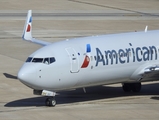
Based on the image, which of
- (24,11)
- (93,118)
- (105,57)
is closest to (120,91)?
(105,57)

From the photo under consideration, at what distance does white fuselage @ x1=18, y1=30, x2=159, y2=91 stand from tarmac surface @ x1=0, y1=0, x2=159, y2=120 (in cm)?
140

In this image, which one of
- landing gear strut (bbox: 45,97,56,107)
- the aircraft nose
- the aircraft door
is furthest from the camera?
landing gear strut (bbox: 45,97,56,107)

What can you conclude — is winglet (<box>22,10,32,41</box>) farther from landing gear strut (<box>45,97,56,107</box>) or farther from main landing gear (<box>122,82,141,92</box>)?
landing gear strut (<box>45,97,56,107</box>)

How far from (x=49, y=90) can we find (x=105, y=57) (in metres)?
3.74

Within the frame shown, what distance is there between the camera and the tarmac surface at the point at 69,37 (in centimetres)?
3475

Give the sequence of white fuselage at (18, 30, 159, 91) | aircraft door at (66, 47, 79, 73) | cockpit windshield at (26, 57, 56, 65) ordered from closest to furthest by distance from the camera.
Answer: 1. white fuselage at (18, 30, 159, 91)
2. cockpit windshield at (26, 57, 56, 65)
3. aircraft door at (66, 47, 79, 73)

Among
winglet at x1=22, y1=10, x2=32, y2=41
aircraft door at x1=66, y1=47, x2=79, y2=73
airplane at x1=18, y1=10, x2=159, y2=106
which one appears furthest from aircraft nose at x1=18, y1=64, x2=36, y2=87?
winglet at x1=22, y1=10, x2=32, y2=41

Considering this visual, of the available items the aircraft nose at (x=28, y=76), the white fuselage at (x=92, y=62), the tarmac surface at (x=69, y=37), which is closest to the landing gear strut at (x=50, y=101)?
the tarmac surface at (x=69, y=37)

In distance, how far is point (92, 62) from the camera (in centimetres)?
3619

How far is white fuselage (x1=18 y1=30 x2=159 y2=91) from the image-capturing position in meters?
34.7

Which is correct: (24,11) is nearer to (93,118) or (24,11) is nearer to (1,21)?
(1,21)

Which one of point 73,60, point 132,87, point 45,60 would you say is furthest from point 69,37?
point 45,60

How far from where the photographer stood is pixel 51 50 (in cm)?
3562

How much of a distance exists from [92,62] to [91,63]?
0.27 feet
